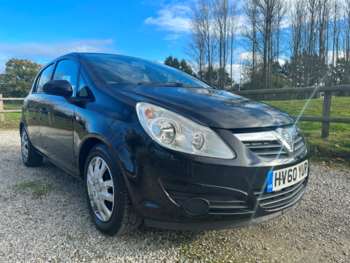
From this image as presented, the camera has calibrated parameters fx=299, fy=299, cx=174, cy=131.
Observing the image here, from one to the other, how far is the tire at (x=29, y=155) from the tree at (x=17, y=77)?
40.3 m

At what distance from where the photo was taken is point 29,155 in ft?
14.4

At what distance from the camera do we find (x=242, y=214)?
189cm

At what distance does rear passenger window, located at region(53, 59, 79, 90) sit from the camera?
9.68ft

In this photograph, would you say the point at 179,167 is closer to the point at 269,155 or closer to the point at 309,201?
the point at 269,155

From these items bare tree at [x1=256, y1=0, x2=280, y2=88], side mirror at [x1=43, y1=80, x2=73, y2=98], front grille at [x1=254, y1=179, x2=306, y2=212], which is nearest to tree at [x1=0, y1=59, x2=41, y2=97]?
bare tree at [x1=256, y1=0, x2=280, y2=88]

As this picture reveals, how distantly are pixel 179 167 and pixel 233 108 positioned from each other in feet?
2.31

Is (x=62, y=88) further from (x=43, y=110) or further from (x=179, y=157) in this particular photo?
(x=179, y=157)

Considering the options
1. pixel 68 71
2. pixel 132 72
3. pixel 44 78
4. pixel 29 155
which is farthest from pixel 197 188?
pixel 29 155

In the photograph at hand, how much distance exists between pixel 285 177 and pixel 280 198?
16cm

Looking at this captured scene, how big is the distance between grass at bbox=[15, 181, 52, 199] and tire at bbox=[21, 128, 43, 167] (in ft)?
2.32

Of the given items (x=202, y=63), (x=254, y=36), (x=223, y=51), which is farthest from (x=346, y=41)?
(x=202, y=63)

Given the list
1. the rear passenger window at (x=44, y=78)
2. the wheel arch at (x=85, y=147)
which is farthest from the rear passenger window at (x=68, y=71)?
the wheel arch at (x=85, y=147)

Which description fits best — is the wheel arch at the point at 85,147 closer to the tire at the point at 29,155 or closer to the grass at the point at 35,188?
the grass at the point at 35,188

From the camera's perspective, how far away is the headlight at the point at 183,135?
1.83m
